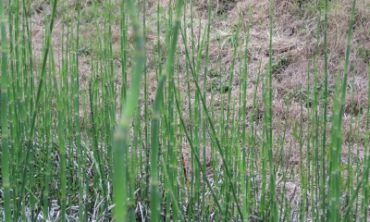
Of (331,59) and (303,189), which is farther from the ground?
(331,59)

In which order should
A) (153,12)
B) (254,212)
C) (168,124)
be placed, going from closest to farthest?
1. (168,124)
2. (254,212)
3. (153,12)

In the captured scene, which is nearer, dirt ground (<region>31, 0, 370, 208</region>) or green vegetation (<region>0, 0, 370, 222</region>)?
green vegetation (<region>0, 0, 370, 222</region>)

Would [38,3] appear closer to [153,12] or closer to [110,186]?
[153,12]

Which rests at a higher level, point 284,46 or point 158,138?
point 284,46

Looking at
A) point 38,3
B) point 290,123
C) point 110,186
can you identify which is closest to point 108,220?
point 110,186

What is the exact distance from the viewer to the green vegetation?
814mm

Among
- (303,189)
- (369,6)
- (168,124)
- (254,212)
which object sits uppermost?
(369,6)

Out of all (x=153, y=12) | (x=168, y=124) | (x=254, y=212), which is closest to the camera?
(x=168, y=124)

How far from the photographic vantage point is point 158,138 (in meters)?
0.58

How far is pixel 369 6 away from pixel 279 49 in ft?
2.03

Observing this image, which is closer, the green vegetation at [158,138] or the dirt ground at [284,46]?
the green vegetation at [158,138]

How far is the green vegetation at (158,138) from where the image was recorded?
814 mm

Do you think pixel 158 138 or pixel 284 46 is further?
pixel 284 46

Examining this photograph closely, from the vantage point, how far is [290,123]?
116 inches
